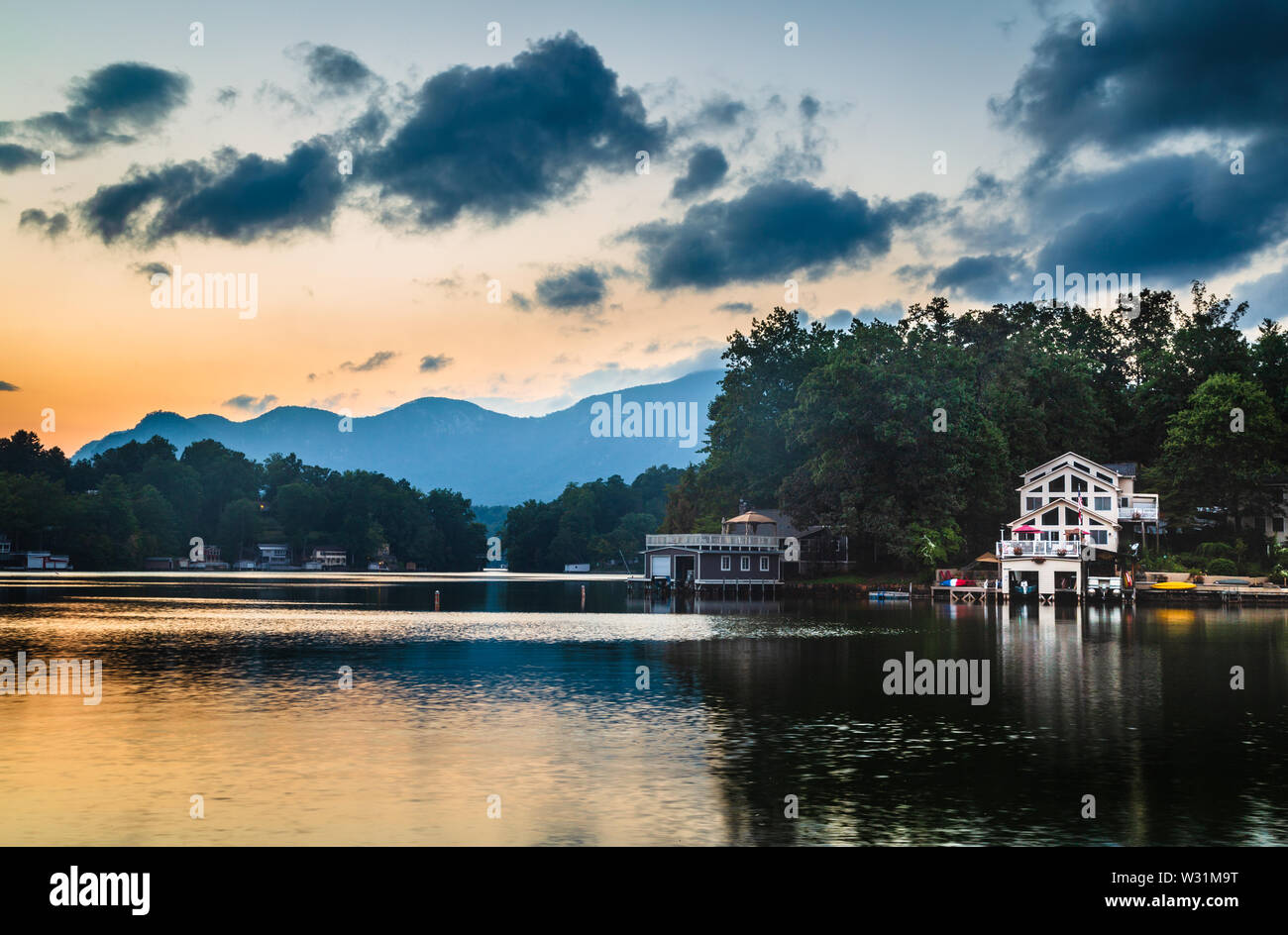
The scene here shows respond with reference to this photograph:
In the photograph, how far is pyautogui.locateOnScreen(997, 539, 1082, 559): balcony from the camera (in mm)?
Answer: 89062

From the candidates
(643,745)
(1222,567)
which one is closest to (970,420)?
(1222,567)

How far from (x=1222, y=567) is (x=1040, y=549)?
15526 millimetres

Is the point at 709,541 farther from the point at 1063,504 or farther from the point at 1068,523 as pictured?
the point at 1068,523

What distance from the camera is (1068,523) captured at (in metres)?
96.9

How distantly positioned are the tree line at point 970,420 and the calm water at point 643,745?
163 ft

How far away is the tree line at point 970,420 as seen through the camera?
9631 cm

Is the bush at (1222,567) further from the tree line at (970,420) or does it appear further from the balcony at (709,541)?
the balcony at (709,541)

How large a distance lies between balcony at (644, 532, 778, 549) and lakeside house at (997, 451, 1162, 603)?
2390 cm

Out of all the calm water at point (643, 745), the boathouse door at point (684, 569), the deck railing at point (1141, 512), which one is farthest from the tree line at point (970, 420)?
the calm water at point (643, 745)
